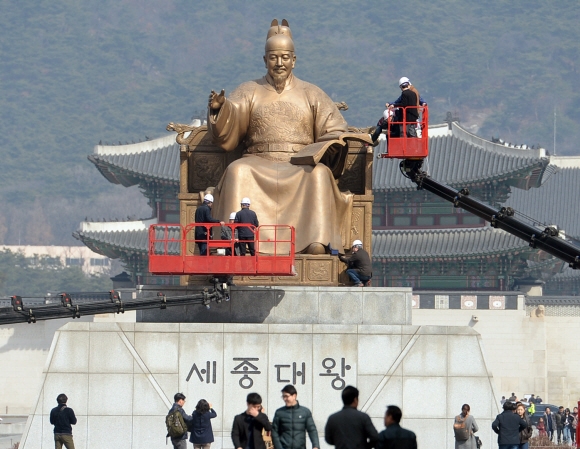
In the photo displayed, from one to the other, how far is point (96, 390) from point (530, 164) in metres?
24.9

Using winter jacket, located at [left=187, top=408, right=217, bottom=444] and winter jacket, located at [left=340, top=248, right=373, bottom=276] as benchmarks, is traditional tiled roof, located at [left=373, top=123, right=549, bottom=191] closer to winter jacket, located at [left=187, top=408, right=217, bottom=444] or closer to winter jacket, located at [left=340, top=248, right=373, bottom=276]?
winter jacket, located at [left=340, top=248, right=373, bottom=276]

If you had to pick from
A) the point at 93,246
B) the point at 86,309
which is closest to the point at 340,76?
the point at 93,246

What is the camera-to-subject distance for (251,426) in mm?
13641

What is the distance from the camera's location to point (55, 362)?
1884 cm

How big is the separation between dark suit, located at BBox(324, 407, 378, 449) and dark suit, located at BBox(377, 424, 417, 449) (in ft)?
0.56

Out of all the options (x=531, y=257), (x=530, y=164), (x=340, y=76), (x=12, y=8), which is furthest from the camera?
(x=12, y=8)

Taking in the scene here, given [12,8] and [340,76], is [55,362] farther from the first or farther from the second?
[12,8]

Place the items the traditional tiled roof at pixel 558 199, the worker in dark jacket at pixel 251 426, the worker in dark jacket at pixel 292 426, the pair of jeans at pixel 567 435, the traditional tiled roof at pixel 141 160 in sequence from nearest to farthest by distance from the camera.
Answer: the worker in dark jacket at pixel 292 426 → the worker in dark jacket at pixel 251 426 → the pair of jeans at pixel 567 435 → the traditional tiled roof at pixel 141 160 → the traditional tiled roof at pixel 558 199

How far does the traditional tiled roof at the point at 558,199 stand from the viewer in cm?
6169

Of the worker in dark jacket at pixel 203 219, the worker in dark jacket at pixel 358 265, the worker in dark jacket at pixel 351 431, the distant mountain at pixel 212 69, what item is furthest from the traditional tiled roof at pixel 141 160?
the distant mountain at pixel 212 69

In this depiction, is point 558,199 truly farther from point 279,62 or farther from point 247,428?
point 247,428

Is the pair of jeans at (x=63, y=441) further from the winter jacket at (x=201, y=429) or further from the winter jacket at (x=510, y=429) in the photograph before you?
the winter jacket at (x=510, y=429)

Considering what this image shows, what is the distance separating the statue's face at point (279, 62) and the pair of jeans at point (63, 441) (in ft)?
17.9

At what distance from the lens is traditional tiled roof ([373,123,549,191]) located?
4228cm
